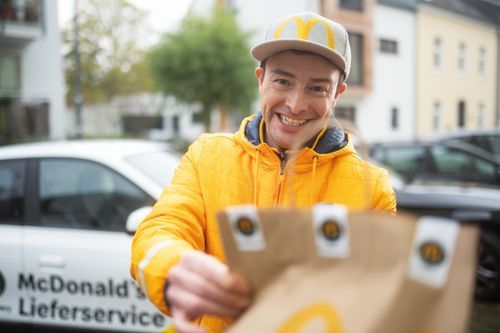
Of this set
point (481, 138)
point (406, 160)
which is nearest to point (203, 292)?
point (406, 160)

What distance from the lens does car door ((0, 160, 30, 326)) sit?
3262 millimetres

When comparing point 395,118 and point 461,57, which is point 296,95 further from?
point 461,57

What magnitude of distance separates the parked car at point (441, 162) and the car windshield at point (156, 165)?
4059 millimetres

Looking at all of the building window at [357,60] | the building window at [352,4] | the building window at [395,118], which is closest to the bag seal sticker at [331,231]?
the building window at [357,60]

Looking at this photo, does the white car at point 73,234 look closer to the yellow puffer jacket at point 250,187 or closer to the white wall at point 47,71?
the yellow puffer jacket at point 250,187

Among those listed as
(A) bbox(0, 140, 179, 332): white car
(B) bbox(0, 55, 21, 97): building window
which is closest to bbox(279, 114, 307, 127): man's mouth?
(A) bbox(0, 140, 179, 332): white car

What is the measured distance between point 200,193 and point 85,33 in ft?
99.2

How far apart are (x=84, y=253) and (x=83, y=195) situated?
0.49m

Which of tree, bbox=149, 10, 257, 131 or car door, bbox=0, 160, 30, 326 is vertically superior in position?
tree, bbox=149, 10, 257, 131

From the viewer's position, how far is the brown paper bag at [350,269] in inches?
30.6

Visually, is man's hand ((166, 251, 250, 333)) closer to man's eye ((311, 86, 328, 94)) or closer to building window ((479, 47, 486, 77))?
man's eye ((311, 86, 328, 94))

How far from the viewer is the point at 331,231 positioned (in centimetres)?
85

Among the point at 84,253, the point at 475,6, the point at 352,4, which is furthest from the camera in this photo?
the point at 352,4

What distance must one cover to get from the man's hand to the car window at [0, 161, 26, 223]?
2.78m
